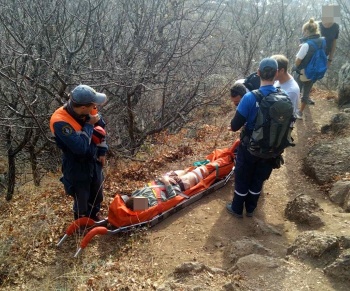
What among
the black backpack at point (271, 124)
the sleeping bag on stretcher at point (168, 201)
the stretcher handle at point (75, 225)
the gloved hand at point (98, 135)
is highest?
the black backpack at point (271, 124)

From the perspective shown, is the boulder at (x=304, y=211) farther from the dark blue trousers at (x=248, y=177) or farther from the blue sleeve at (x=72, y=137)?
the blue sleeve at (x=72, y=137)

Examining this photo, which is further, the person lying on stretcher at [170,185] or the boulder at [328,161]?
the boulder at [328,161]

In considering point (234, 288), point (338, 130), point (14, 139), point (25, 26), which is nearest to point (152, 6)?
point (25, 26)

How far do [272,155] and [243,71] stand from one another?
10.1m

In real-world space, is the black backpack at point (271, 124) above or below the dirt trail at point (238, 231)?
above

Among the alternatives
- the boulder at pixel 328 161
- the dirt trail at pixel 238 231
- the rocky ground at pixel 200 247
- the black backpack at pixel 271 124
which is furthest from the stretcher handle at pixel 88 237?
the boulder at pixel 328 161

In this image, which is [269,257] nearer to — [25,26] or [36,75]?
[36,75]

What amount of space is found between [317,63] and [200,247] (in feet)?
13.9

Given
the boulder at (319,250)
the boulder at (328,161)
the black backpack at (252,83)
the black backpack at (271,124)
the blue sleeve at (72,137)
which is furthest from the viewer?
the boulder at (328,161)

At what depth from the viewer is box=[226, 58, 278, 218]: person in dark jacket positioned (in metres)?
3.93

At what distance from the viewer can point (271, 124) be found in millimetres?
3871

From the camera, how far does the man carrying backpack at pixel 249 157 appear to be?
392cm

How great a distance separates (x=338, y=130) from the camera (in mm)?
6945

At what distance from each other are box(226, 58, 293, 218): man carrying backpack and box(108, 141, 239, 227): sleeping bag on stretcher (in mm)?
523
